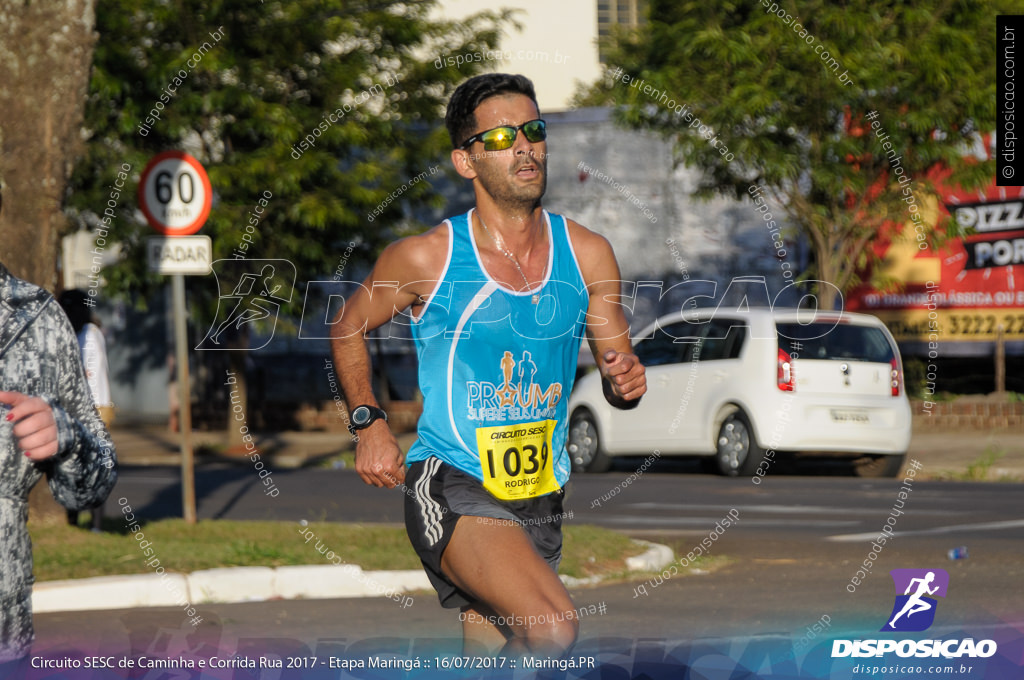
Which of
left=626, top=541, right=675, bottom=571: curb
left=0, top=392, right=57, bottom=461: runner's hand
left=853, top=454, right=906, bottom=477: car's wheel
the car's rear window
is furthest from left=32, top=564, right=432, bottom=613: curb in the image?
left=853, top=454, right=906, bottom=477: car's wheel

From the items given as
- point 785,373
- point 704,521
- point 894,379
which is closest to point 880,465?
point 894,379

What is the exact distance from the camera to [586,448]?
51.8 ft

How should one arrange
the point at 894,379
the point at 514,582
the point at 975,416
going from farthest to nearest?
the point at 975,416
the point at 894,379
the point at 514,582

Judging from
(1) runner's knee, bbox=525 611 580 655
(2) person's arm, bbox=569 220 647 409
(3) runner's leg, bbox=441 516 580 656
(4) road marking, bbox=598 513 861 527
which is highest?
(2) person's arm, bbox=569 220 647 409

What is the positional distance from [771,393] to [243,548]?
21.4 ft

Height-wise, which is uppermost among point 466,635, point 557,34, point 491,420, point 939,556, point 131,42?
point 557,34

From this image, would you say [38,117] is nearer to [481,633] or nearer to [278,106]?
[481,633]

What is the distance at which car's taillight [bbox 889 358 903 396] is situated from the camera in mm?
14227

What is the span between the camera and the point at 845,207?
726 inches

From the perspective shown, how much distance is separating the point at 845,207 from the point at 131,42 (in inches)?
358

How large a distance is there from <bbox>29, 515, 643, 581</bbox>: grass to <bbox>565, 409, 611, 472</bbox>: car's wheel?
5.78 meters

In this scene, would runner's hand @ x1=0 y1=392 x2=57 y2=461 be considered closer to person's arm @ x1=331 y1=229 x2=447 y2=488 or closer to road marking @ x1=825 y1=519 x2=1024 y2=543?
person's arm @ x1=331 y1=229 x2=447 y2=488

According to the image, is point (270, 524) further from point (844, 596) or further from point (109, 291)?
point (109, 291)

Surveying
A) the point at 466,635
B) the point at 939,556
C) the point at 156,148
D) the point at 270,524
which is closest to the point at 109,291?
the point at 156,148
